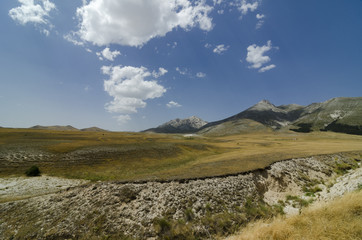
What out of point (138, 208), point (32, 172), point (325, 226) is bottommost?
point (138, 208)

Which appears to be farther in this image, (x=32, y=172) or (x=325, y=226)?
(x=32, y=172)

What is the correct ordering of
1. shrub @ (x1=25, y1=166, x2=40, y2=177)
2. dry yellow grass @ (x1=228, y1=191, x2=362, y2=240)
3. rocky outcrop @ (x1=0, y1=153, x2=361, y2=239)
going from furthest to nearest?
1. shrub @ (x1=25, y1=166, x2=40, y2=177)
2. rocky outcrop @ (x1=0, y1=153, x2=361, y2=239)
3. dry yellow grass @ (x1=228, y1=191, x2=362, y2=240)

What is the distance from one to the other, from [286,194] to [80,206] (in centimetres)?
2592

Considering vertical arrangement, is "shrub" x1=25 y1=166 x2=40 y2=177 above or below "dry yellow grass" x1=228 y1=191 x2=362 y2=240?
below

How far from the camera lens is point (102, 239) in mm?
12109

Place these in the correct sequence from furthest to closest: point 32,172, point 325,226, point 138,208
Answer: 1. point 32,172
2. point 138,208
3. point 325,226

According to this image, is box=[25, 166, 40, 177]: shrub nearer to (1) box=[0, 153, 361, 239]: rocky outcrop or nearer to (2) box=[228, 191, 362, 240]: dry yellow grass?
(1) box=[0, 153, 361, 239]: rocky outcrop

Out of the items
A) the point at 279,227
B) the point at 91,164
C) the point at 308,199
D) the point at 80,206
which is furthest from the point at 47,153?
the point at 308,199

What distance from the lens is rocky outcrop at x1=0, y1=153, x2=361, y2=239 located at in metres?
13.0

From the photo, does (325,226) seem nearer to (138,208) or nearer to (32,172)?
(138,208)

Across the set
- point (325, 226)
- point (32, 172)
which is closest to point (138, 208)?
point (325, 226)

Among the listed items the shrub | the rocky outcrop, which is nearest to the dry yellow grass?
the rocky outcrop

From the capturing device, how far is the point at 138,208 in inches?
593

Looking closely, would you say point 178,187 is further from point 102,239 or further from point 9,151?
point 9,151
